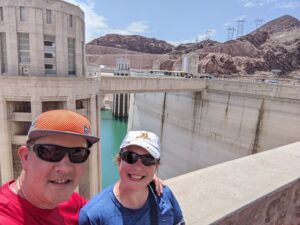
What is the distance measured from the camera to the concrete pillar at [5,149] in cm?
742

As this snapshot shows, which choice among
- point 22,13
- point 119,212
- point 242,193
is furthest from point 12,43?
point 242,193

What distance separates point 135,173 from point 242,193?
1.09 metres

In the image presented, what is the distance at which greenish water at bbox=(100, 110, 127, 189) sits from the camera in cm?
1617

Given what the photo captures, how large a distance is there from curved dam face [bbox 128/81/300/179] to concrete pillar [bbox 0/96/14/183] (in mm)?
11551

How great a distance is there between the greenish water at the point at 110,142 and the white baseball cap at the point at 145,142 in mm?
7295

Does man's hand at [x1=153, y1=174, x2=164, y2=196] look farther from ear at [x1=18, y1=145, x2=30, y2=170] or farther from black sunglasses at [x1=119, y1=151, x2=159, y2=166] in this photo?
ear at [x1=18, y1=145, x2=30, y2=170]

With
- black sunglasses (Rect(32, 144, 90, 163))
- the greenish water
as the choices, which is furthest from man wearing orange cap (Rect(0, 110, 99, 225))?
the greenish water

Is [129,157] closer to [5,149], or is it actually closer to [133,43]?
[5,149]

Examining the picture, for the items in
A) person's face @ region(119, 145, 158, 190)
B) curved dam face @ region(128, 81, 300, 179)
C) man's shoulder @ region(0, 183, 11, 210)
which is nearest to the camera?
man's shoulder @ region(0, 183, 11, 210)

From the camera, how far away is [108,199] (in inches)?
50.9

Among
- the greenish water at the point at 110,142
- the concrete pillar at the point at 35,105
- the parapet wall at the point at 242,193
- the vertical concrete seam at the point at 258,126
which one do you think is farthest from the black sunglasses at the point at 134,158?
the vertical concrete seam at the point at 258,126

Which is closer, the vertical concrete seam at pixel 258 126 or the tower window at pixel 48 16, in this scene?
the tower window at pixel 48 16

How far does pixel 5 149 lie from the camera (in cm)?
754

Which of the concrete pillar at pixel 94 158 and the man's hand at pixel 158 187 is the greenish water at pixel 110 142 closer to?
the concrete pillar at pixel 94 158
